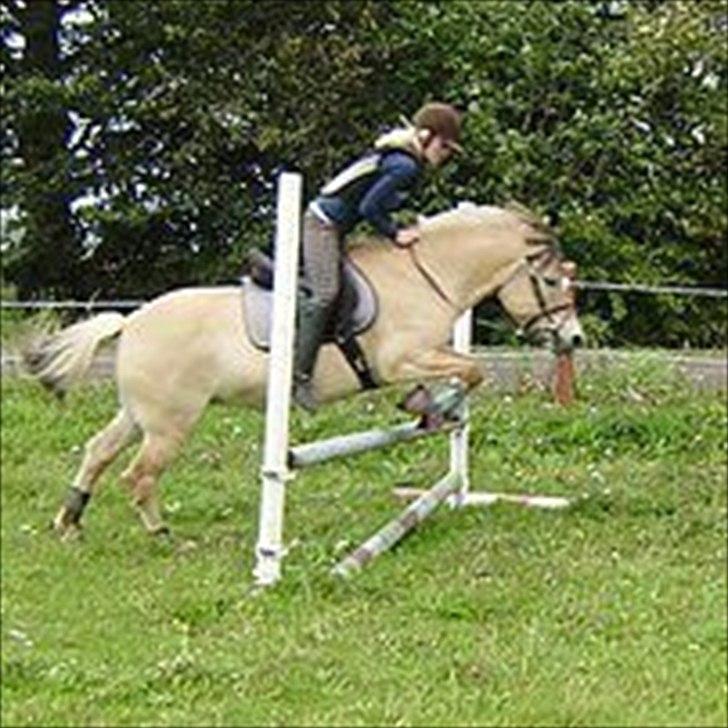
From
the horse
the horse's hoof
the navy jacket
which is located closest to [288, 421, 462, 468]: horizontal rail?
the horse's hoof

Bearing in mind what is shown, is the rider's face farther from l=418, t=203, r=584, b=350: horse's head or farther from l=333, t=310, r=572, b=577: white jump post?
l=333, t=310, r=572, b=577: white jump post

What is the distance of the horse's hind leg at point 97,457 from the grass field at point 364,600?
174mm

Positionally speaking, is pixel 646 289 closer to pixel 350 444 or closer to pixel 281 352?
pixel 350 444

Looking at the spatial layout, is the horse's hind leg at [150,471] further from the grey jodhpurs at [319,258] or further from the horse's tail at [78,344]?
the grey jodhpurs at [319,258]

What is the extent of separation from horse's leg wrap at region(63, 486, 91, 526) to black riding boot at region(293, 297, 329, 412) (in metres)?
1.01

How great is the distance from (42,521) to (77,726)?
0.63m

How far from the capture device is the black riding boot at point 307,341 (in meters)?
8.08

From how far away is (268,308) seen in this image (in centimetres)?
821

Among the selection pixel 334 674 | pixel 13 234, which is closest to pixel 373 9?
pixel 13 234

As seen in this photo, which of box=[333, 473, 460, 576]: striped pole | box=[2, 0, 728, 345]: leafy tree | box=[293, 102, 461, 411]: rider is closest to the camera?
box=[333, 473, 460, 576]: striped pole

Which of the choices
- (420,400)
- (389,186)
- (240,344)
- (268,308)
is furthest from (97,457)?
(389,186)

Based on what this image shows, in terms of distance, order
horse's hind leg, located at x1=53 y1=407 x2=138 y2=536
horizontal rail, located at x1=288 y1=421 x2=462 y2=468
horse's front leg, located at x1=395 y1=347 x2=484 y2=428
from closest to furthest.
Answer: horizontal rail, located at x1=288 y1=421 x2=462 y2=468, horse's hind leg, located at x1=53 y1=407 x2=138 y2=536, horse's front leg, located at x1=395 y1=347 x2=484 y2=428

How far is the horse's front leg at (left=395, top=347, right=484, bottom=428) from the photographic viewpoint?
846 centimetres

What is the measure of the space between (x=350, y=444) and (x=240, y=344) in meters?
0.64
